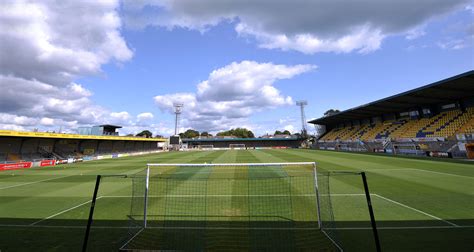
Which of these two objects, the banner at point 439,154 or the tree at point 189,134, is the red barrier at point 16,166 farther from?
the tree at point 189,134

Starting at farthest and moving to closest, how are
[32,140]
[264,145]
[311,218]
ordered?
[264,145], [32,140], [311,218]

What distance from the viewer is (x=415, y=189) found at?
1091 cm

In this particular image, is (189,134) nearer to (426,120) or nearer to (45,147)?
(45,147)

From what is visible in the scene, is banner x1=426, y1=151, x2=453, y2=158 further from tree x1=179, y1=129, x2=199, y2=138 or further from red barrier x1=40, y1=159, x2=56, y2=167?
tree x1=179, y1=129, x2=199, y2=138

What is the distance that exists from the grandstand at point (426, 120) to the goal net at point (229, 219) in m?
25.4

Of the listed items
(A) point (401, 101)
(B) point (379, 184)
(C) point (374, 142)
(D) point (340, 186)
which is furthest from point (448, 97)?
(D) point (340, 186)

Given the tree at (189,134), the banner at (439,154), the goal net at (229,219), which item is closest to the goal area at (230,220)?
the goal net at (229,219)

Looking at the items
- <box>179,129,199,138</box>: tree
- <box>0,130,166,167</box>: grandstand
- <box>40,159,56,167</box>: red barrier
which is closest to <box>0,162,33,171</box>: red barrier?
<box>0,130,166,167</box>: grandstand

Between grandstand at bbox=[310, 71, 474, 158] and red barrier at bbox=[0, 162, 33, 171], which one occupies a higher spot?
grandstand at bbox=[310, 71, 474, 158]

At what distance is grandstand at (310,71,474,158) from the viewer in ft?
83.8

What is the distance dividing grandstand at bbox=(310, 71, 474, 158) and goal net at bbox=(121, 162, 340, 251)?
2544cm

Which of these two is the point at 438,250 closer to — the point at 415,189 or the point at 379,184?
the point at 415,189

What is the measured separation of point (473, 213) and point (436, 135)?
28.9 meters

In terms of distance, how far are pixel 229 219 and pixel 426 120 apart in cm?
4207
